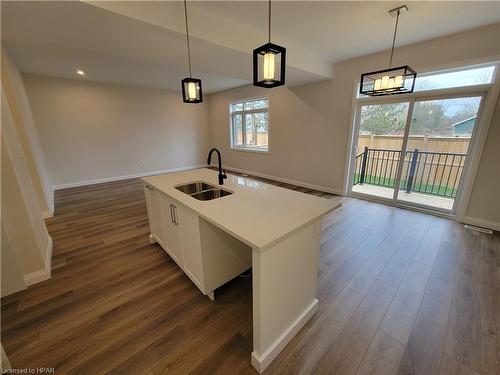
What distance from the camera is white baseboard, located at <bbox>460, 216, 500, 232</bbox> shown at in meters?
2.92

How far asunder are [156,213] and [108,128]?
4572mm

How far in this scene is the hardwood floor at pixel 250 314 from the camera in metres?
1.32

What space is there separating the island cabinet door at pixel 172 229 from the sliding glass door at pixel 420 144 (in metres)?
3.69

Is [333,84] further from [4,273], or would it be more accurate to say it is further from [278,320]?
[4,273]

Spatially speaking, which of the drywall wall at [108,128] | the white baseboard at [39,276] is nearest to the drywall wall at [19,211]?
the white baseboard at [39,276]

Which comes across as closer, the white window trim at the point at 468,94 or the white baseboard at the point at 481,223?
the white window trim at the point at 468,94

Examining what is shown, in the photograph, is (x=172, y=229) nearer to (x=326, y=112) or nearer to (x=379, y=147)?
(x=326, y=112)

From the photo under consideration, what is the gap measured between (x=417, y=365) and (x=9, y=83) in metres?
5.12

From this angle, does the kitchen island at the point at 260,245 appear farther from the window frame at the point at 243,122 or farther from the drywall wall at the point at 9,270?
the window frame at the point at 243,122

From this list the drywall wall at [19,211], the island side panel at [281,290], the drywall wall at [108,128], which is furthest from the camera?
the drywall wall at [108,128]

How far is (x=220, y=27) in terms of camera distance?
7.94ft

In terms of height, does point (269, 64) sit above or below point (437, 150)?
Result: above

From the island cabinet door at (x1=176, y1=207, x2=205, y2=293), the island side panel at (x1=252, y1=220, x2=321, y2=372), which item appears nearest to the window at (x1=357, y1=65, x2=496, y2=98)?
the island side panel at (x1=252, y1=220, x2=321, y2=372)

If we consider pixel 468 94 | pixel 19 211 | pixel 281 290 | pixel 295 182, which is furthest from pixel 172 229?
pixel 468 94
